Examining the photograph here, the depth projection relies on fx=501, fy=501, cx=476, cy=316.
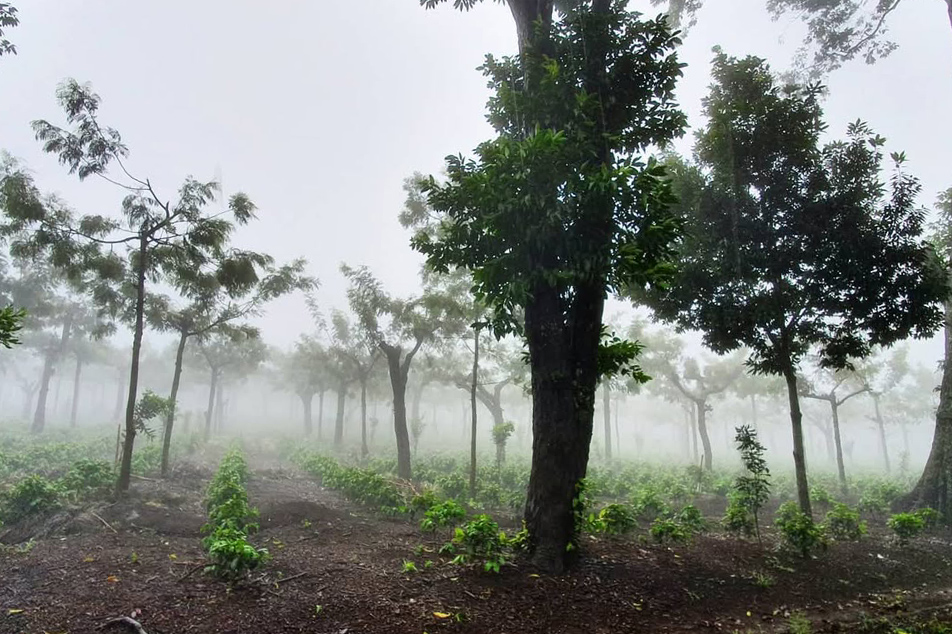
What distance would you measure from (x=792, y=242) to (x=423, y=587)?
31.4 feet

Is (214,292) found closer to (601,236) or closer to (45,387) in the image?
(601,236)

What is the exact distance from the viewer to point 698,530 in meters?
9.74

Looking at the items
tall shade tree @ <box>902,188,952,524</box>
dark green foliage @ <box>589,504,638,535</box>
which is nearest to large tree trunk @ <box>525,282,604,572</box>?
dark green foliage @ <box>589,504,638,535</box>

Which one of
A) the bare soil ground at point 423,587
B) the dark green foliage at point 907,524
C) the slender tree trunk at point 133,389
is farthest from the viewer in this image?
the slender tree trunk at point 133,389

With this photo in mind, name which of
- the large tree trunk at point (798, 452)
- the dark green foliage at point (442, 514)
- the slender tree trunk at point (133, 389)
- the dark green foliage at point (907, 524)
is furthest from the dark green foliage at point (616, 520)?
the slender tree trunk at point (133, 389)

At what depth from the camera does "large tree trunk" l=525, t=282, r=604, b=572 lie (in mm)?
6703

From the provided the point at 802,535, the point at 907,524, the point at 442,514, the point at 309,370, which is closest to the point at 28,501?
the point at 442,514

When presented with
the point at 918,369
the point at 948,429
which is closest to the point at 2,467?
the point at 948,429

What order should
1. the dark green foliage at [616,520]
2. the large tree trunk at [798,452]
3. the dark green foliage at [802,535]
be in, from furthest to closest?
1. the large tree trunk at [798,452]
2. the dark green foliage at [616,520]
3. the dark green foliage at [802,535]

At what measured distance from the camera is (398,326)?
62.3 feet

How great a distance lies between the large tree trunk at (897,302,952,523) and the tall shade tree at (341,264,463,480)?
44.3 feet

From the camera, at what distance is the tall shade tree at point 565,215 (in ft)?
20.6

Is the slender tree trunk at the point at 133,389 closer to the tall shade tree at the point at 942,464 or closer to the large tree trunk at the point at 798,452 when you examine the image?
the large tree trunk at the point at 798,452

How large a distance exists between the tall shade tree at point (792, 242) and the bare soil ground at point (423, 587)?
2754mm
